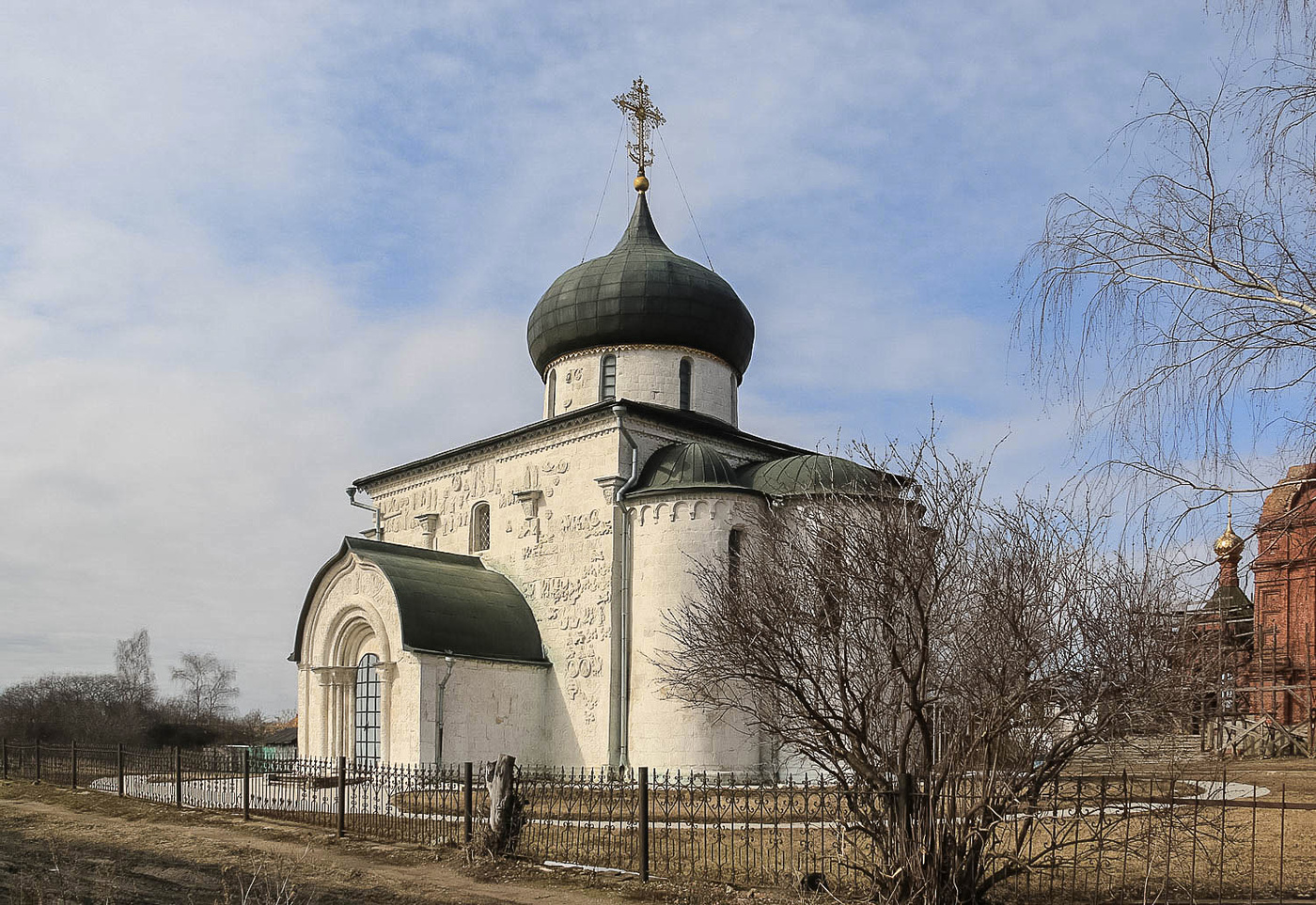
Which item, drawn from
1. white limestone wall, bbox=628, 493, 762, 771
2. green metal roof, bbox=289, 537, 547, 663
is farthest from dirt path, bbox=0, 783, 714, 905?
white limestone wall, bbox=628, 493, 762, 771

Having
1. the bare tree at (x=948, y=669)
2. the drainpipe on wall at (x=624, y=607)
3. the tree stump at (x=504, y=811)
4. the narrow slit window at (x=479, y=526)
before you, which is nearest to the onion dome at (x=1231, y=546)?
A: the bare tree at (x=948, y=669)

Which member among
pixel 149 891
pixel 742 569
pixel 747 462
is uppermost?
pixel 747 462

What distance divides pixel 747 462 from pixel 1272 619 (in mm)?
13929

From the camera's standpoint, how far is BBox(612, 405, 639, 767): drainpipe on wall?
18.5 meters

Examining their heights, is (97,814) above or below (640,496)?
below

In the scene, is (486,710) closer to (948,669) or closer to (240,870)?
(240,870)

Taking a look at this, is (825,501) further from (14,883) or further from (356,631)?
(356,631)

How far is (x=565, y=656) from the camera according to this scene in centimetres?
1950

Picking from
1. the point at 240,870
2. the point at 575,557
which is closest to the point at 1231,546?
the point at 240,870

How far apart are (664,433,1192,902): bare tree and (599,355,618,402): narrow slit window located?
12.8 m

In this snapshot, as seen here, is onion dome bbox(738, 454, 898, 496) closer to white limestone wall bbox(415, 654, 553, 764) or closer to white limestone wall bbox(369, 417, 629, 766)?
white limestone wall bbox(369, 417, 629, 766)

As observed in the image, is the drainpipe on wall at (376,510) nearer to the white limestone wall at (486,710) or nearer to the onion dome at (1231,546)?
the white limestone wall at (486,710)

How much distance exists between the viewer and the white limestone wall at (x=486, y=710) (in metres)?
18.0

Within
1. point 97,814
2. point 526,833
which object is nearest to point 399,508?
point 97,814
